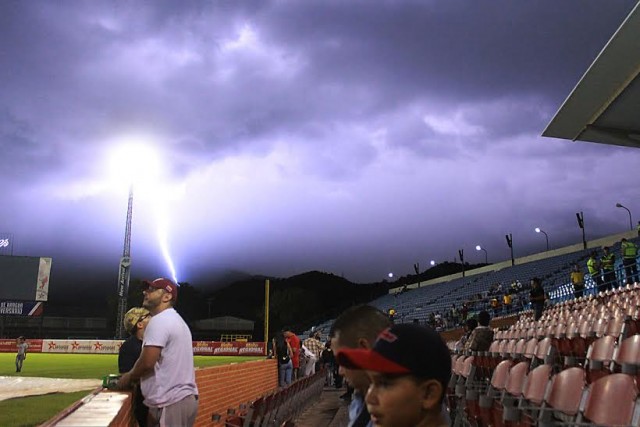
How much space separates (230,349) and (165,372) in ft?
95.9

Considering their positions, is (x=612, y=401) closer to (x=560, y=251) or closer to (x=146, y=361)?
(x=146, y=361)

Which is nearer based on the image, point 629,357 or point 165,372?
point 165,372

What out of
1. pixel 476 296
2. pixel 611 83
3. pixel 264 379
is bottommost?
pixel 264 379

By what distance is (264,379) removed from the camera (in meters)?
11.8

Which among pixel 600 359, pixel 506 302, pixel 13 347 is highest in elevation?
pixel 506 302

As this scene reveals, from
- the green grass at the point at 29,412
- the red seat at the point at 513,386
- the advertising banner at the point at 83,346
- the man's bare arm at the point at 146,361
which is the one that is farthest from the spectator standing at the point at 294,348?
the advertising banner at the point at 83,346

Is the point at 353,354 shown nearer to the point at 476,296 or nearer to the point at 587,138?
the point at 587,138

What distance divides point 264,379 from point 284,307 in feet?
184

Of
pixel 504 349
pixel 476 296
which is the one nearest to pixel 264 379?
pixel 504 349

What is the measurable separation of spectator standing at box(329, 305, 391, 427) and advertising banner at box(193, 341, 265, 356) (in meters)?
29.3

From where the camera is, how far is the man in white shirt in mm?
3545

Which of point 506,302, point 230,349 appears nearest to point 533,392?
point 506,302

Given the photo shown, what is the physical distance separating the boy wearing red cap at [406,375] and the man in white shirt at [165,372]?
7.57 ft

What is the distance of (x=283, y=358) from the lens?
1224cm
